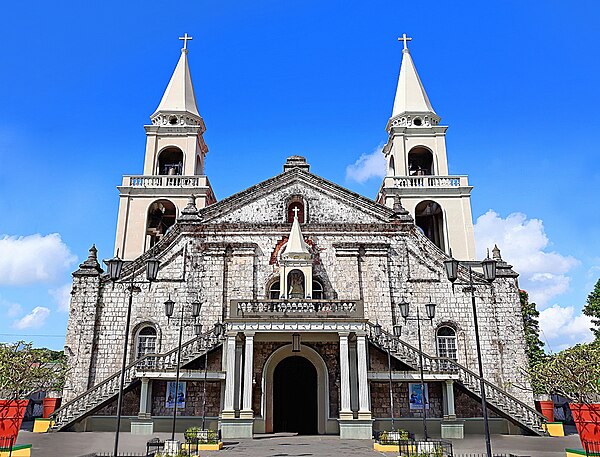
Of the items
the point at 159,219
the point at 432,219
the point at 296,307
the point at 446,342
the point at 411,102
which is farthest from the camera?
the point at 411,102

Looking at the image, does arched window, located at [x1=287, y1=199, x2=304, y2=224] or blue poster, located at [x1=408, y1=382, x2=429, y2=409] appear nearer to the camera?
blue poster, located at [x1=408, y1=382, x2=429, y2=409]

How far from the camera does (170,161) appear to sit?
118 ft

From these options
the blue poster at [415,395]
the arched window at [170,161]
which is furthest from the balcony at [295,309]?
the arched window at [170,161]

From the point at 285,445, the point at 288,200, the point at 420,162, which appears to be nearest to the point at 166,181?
the point at 288,200

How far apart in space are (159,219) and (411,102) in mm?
18908

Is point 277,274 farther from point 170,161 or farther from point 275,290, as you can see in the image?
point 170,161

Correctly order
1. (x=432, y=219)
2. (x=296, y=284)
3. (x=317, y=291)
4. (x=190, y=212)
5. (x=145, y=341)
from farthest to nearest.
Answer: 1. (x=432, y=219)
2. (x=190, y=212)
3. (x=317, y=291)
4. (x=145, y=341)
5. (x=296, y=284)

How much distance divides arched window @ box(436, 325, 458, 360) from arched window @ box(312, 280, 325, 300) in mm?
6336

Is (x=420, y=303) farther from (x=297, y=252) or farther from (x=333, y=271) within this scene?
(x=297, y=252)

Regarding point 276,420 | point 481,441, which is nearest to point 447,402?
point 481,441

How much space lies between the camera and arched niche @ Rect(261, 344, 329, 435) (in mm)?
22391

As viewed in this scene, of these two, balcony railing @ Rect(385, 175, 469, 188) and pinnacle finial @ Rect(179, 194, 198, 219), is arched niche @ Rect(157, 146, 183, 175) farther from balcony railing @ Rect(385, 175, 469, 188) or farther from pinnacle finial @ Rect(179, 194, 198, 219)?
balcony railing @ Rect(385, 175, 469, 188)

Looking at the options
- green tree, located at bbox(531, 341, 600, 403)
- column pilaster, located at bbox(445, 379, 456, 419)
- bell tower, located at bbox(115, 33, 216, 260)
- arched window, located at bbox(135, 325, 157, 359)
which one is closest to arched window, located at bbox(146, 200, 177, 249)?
bell tower, located at bbox(115, 33, 216, 260)

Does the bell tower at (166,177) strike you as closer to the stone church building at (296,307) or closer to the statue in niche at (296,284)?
the stone church building at (296,307)
